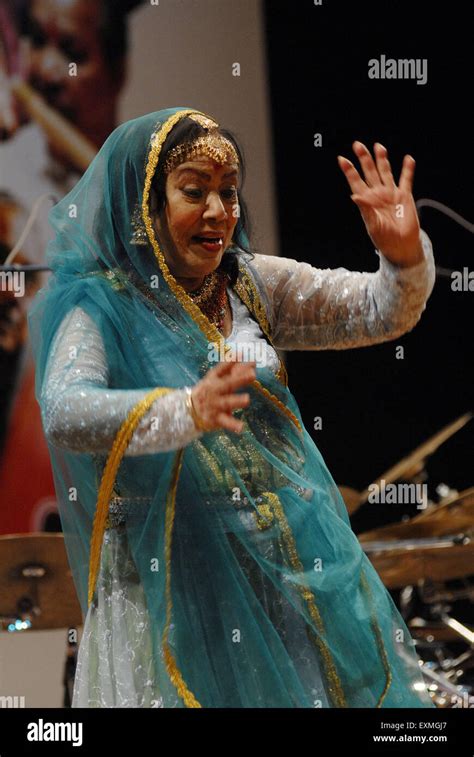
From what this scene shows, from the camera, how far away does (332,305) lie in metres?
A: 1.89

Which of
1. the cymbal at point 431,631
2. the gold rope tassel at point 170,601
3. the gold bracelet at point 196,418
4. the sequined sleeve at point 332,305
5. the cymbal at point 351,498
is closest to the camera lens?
the gold bracelet at point 196,418

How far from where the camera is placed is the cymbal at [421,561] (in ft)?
9.84

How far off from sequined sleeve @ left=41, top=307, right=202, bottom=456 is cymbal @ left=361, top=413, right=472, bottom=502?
1478 millimetres

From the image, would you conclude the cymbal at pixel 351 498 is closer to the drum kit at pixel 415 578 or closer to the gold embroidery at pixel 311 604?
the drum kit at pixel 415 578

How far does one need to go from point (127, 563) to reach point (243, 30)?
1.34 meters

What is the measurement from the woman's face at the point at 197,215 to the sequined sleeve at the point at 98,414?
270 millimetres

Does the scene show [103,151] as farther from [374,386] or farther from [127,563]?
[374,386]

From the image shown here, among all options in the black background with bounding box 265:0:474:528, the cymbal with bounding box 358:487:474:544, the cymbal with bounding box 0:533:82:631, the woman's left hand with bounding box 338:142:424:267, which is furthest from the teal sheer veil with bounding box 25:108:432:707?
the cymbal with bounding box 358:487:474:544

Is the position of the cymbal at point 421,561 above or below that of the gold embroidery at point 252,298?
below

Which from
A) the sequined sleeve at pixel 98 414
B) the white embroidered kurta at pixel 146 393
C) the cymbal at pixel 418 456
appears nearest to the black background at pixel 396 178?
the cymbal at pixel 418 456

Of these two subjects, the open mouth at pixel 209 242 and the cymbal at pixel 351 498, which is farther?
the cymbal at pixel 351 498

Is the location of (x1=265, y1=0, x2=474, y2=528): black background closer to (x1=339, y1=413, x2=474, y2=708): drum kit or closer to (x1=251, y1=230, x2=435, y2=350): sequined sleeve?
(x1=339, y1=413, x2=474, y2=708): drum kit

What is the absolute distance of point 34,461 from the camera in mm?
2908

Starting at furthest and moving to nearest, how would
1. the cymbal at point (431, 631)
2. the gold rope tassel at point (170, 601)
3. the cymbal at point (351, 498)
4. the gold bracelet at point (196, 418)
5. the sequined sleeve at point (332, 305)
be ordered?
the cymbal at point (431, 631)
the cymbal at point (351, 498)
the sequined sleeve at point (332, 305)
the gold rope tassel at point (170, 601)
the gold bracelet at point (196, 418)
